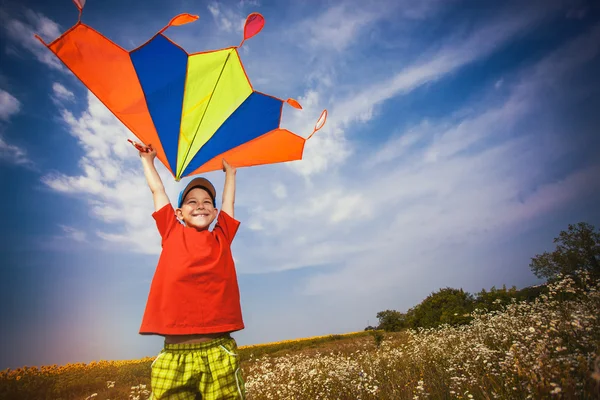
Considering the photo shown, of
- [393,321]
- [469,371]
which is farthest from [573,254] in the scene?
[469,371]

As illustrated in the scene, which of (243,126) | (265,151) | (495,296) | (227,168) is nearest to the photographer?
(227,168)

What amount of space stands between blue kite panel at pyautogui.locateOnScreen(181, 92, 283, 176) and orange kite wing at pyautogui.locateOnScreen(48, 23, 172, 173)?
1.62 ft

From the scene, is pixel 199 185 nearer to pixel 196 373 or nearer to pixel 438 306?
pixel 196 373

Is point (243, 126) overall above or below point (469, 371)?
above

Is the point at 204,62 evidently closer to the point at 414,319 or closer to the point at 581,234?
the point at 414,319

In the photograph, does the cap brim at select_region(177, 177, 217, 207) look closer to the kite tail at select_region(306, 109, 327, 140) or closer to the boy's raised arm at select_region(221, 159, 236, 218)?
the boy's raised arm at select_region(221, 159, 236, 218)

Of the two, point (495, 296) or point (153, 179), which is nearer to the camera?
point (153, 179)

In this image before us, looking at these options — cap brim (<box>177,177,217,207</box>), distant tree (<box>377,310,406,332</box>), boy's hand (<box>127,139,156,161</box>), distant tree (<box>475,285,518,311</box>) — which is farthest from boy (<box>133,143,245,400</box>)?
distant tree (<box>377,310,406,332</box>)

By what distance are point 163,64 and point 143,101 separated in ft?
1.62

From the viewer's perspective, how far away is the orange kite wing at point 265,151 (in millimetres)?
3771

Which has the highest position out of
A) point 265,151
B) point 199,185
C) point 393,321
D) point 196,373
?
point 265,151

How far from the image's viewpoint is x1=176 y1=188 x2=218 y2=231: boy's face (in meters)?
2.97

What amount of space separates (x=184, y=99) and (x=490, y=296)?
63.4 ft

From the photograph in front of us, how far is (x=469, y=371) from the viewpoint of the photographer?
430 centimetres
